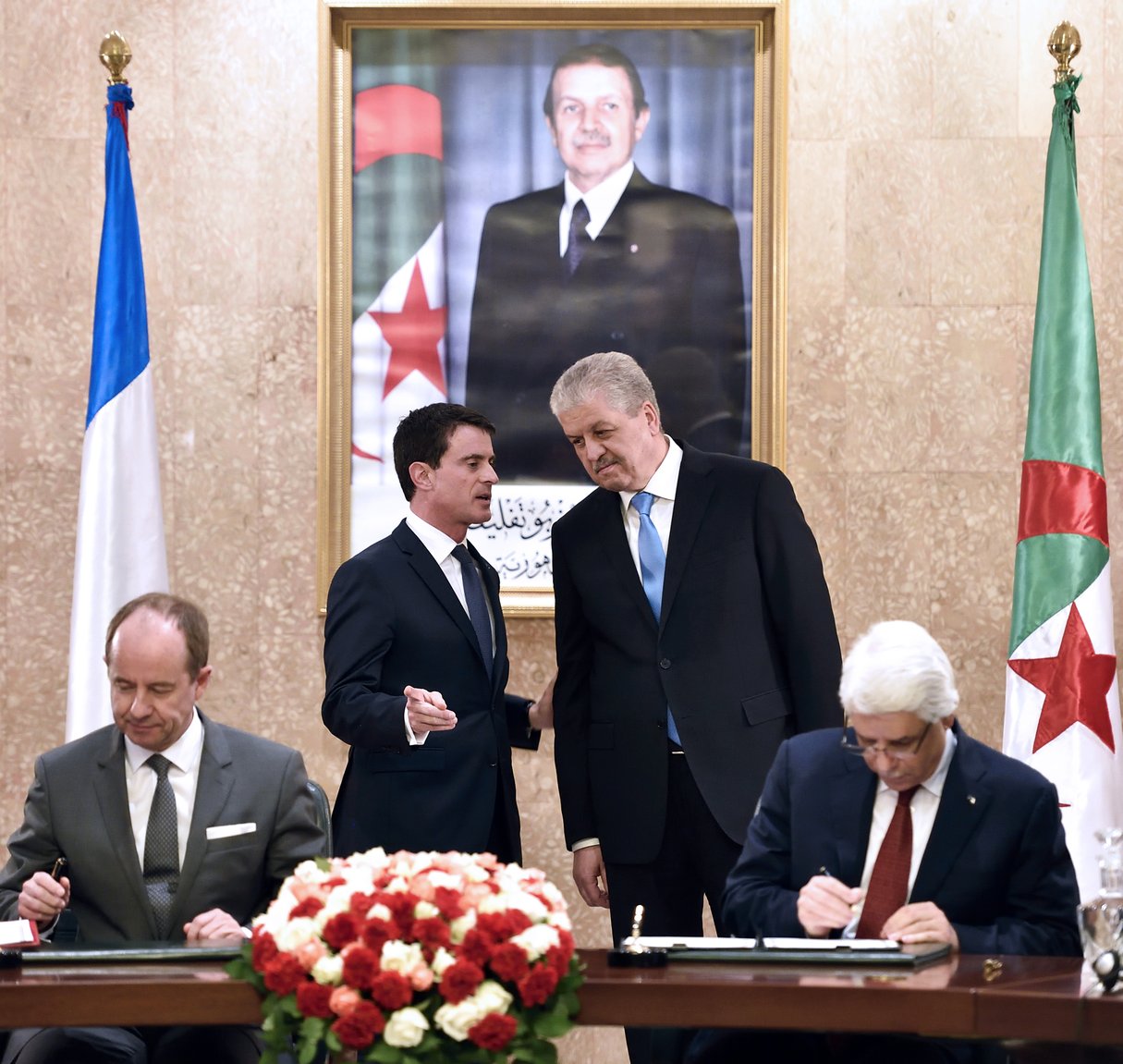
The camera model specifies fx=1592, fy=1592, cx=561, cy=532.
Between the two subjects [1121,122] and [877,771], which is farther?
[1121,122]

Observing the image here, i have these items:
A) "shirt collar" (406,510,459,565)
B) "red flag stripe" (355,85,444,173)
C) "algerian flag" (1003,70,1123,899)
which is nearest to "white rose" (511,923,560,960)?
"shirt collar" (406,510,459,565)

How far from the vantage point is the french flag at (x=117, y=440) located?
480cm

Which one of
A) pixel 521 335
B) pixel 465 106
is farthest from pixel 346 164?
pixel 521 335

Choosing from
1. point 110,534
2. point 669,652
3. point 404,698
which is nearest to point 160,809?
point 404,698

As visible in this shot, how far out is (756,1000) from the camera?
2.38 meters

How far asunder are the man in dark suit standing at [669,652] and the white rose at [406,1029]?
1.52 metres

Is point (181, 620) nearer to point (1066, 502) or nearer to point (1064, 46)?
point (1066, 502)

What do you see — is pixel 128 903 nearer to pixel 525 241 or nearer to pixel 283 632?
pixel 283 632

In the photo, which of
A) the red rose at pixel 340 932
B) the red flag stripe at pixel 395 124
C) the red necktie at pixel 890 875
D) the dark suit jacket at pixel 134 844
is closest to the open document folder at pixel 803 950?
the red necktie at pixel 890 875

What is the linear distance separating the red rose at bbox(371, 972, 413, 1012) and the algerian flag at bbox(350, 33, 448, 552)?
3025 mm

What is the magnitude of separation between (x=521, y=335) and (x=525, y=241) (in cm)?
31

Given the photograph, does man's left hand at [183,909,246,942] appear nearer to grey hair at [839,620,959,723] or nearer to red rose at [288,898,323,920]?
red rose at [288,898,323,920]

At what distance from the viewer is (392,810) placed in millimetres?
3902

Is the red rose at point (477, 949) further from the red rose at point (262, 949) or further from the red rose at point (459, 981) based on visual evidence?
the red rose at point (262, 949)
